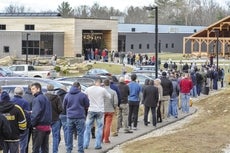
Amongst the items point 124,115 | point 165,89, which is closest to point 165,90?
point 165,89

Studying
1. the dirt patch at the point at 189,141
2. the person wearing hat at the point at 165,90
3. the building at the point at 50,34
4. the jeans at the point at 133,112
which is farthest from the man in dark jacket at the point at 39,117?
the building at the point at 50,34

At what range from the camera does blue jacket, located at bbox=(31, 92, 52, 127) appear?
11.7m

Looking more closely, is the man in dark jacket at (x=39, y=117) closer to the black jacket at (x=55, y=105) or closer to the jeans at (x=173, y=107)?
the black jacket at (x=55, y=105)

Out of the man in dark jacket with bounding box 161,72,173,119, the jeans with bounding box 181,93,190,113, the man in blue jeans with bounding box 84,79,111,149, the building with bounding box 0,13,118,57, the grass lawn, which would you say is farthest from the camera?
the building with bounding box 0,13,118,57

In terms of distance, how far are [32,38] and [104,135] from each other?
57846 millimetres

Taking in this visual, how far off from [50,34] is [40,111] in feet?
203

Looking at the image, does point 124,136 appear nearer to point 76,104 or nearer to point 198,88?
point 76,104

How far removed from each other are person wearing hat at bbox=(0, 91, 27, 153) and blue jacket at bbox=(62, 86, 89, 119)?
226 centimetres

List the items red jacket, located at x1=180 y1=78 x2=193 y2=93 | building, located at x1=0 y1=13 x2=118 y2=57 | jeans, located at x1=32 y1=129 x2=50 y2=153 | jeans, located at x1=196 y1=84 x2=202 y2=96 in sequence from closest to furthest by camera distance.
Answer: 1. jeans, located at x1=32 y1=129 x2=50 y2=153
2. red jacket, located at x1=180 y1=78 x2=193 y2=93
3. jeans, located at x1=196 y1=84 x2=202 y2=96
4. building, located at x1=0 y1=13 x2=118 y2=57

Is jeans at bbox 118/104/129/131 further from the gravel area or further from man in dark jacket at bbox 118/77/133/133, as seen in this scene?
the gravel area

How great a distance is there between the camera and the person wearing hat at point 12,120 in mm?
10609

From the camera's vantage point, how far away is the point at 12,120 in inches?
420

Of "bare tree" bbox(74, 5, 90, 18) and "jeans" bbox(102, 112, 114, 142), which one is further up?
"bare tree" bbox(74, 5, 90, 18)

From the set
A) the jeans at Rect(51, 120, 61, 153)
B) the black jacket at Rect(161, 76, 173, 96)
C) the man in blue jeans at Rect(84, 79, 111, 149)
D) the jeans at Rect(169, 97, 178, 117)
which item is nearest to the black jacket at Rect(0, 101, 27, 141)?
the jeans at Rect(51, 120, 61, 153)
